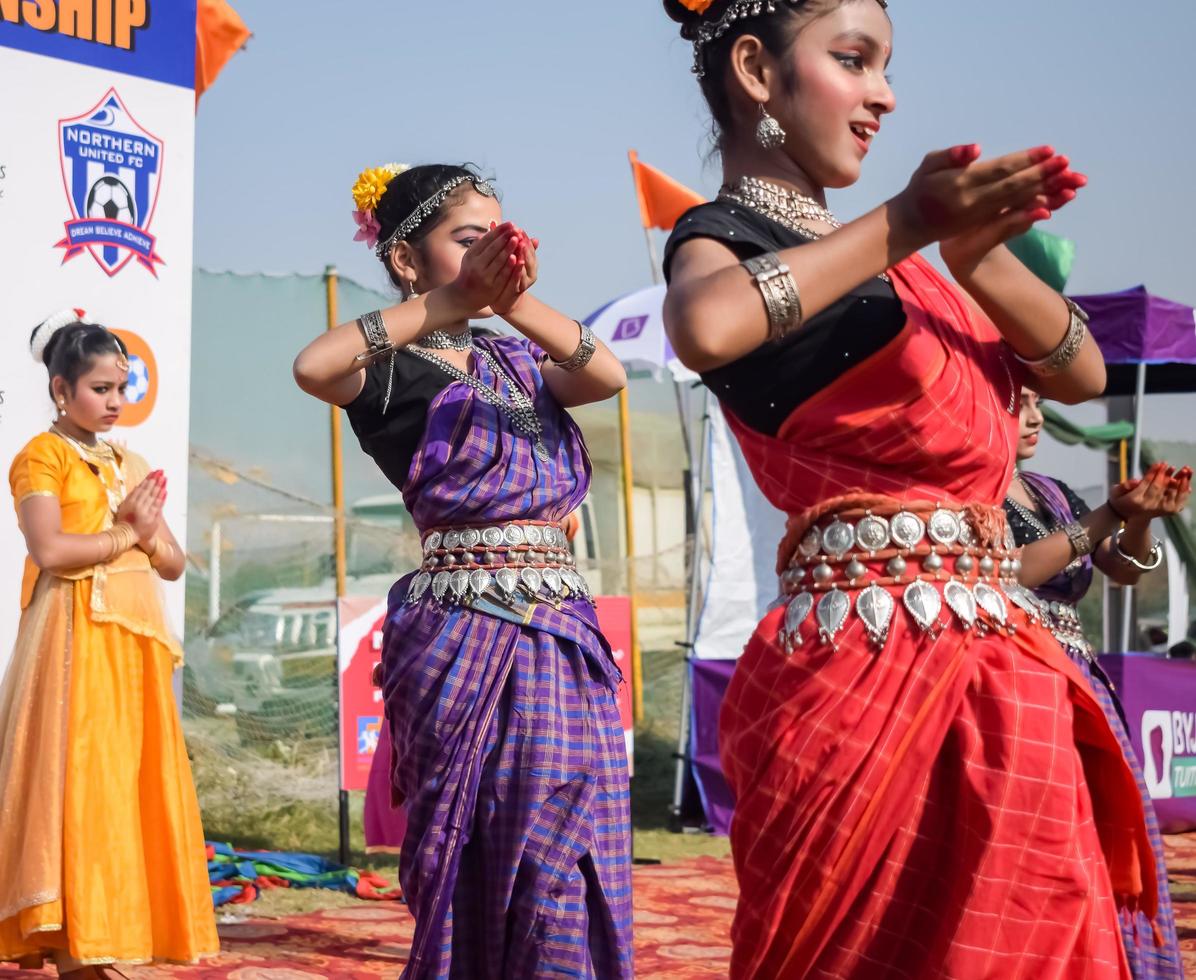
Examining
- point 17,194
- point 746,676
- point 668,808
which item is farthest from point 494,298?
point 668,808

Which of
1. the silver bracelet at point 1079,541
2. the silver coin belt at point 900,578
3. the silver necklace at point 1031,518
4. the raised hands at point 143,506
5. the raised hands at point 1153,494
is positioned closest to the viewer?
Answer: the silver coin belt at point 900,578

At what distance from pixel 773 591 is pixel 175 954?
432 cm

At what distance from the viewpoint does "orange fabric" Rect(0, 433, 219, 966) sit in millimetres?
4406

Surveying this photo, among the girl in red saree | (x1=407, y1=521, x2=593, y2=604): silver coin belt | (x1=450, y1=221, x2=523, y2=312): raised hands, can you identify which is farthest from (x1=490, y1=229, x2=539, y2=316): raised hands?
the girl in red saree

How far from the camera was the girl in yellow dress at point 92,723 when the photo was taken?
4414 millimetres

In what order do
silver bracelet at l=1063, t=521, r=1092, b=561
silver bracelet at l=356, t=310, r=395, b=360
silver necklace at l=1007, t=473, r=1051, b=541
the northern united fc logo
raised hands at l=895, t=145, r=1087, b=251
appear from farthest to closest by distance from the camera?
the northern united fc logo < silver necklace at l=1007, t=473, r=1051, b=541 < silver bracelet at l=1063, t=521, r=1092, b=561 < silver bracelet at l=356, t=310, r=395, b=360 < raised hands at l=895, t=145, r=1087, b=251

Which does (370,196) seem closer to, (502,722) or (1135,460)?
(502,722)

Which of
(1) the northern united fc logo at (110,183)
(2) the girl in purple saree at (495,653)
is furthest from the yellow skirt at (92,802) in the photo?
(1) the northern united fc logo at (110,183)

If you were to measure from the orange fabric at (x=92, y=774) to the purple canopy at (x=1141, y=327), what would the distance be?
5.07 metres

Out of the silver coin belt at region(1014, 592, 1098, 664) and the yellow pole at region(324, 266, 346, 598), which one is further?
the yellow pole at region(324, 266, 346, 598)

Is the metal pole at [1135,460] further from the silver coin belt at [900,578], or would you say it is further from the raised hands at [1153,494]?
the silver coin belt at [900,578]

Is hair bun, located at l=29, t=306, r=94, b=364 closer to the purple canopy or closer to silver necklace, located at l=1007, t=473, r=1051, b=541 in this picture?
silver necklace, located at l=1007, t=473, r=1051, b=541

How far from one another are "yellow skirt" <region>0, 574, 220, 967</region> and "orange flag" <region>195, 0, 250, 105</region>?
246 centimetres

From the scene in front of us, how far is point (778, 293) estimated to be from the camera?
5.42ft
